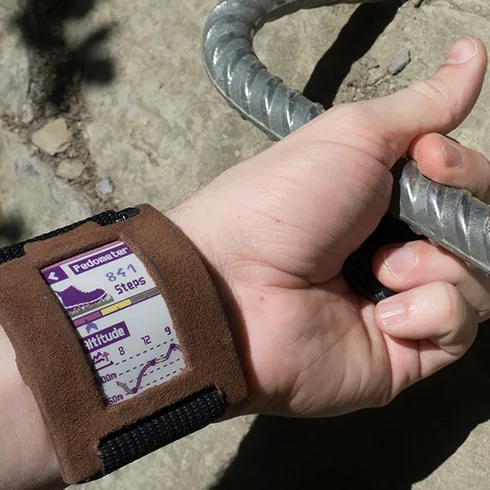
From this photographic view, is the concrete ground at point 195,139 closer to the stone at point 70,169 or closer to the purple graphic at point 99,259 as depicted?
the stone at point 70,169

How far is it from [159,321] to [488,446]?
736mm

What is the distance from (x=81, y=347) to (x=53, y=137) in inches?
41.5

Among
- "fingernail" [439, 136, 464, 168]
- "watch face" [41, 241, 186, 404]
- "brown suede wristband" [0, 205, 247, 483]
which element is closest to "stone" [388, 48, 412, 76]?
"fingernail" [439, 136, 464, 168]

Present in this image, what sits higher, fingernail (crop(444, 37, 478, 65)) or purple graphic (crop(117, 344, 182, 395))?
fingernail (crop(444, 37, 478, 65))

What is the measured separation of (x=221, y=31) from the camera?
4.52 feet

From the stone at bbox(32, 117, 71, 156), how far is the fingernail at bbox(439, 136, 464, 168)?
42.2 inches

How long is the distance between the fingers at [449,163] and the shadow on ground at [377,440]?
0.42 meters

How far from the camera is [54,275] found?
1032 mm

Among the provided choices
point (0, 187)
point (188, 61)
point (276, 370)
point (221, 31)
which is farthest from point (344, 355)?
point (0, 187)

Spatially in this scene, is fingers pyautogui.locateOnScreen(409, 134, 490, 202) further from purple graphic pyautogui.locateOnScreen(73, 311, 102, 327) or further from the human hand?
purple graphic pyautogui.locateOnScreen(73, 311, 102, 327)

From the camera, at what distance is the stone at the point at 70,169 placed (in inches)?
73.9

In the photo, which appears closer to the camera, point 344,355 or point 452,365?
point 344,355

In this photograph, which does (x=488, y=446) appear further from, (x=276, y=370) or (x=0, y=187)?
(x=0, y=187)

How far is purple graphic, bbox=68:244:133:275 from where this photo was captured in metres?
1.05
